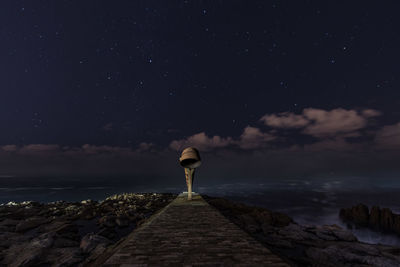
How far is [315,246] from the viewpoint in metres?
7.70

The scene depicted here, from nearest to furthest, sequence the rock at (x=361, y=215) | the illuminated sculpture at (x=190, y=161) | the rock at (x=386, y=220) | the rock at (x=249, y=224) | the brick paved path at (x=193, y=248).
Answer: the brick paved path at (x=193, y=248), the rock at (x=249, y=224), the illuminated sculpture at (x=190, y=161), the rock at (x=386, y=220), the rock at (x=361, y=215)

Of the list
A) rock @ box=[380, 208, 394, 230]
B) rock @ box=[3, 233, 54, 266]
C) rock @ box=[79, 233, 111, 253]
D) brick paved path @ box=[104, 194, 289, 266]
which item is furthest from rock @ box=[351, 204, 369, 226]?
rock @ box=[3, 233, 54, 266]

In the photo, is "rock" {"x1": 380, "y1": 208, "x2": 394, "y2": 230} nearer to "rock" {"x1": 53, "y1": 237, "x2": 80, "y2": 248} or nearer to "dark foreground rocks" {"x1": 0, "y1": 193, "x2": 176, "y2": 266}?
"dark foreground rocks" {"x1": 0, "y1": 193, "x2": 176, "y2": 266}

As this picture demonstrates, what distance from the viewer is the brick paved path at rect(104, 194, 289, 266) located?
3.46 m

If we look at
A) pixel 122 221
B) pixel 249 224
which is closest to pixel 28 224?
pixel 122 221

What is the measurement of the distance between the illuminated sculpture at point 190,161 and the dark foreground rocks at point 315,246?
13.8 feet

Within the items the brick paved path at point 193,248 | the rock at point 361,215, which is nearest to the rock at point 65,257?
the brick paved path at point 193,248

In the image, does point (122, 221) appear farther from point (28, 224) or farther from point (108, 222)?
point (28, 224)

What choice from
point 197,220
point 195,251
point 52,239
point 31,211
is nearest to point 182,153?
point 197,220

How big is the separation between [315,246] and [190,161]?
776cm

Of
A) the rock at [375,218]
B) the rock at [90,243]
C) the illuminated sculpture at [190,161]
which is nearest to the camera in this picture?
the rock at [90,243]

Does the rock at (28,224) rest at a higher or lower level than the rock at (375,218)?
higher

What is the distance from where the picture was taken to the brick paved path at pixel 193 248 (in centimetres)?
346

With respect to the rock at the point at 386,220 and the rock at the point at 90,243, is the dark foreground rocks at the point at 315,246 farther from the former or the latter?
the rock at the point at 386,220
